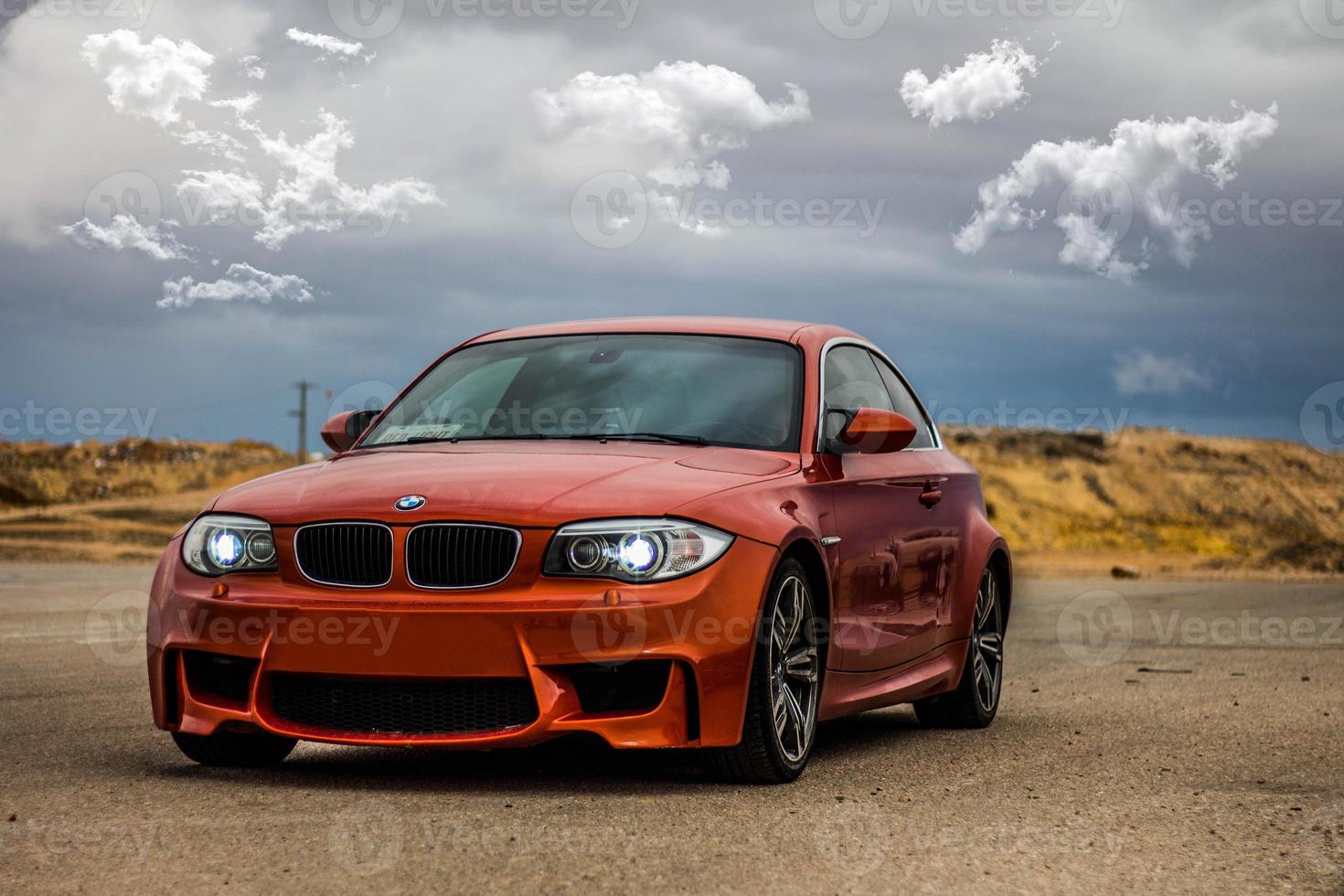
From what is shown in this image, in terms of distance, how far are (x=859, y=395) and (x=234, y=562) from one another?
308 centimetres

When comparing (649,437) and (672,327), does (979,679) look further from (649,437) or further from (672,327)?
(649,437)

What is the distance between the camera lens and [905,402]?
8938mm

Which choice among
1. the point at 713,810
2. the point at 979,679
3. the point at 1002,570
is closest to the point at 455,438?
the point at 713,810

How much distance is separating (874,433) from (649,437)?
88 centimetres

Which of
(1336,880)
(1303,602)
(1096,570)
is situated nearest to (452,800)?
(1336,880)

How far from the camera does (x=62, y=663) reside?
11125mm

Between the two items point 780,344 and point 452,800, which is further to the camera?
point 780,344

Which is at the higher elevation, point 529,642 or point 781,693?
point 529,642

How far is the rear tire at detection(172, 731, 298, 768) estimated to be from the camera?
6.49 metres

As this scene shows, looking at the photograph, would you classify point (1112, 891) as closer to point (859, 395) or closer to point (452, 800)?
point (452, 800)

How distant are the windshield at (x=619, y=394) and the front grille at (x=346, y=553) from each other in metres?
1.19

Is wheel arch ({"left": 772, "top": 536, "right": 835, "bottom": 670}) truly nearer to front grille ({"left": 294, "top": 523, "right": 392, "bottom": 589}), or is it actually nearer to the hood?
the hood

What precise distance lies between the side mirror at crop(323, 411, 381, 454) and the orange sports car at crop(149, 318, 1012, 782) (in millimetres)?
315

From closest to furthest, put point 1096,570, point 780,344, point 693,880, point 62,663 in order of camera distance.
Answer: point 693,880, point 780,344, point 62,663, point 1096,570
